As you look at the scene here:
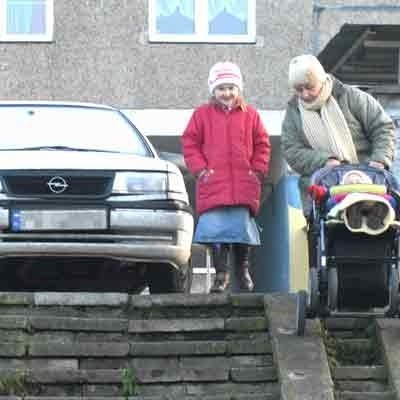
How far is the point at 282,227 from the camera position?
20047 mm

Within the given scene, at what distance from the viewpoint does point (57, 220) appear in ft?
36.3

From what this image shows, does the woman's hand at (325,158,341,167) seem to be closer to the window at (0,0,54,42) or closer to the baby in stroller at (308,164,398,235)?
the baby in stroller at (308,164,398,235)

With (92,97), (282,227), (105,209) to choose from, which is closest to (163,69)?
(92,97)

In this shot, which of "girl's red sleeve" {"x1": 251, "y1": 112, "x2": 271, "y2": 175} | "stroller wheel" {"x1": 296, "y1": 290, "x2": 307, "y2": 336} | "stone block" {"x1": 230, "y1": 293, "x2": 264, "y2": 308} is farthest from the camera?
"girl's red sleeve" {"x1": 251, "y1": 112, "x2": 271, "y2": 175}

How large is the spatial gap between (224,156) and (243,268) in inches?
33.1

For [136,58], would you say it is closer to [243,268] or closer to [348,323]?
[243,268]

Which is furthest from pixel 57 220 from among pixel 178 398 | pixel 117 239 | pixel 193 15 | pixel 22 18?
pixel 22 18

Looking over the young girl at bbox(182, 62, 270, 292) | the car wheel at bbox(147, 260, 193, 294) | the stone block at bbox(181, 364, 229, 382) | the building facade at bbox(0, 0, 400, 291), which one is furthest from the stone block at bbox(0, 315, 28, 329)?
the building facade at bbox(0, 0, 400, 291)

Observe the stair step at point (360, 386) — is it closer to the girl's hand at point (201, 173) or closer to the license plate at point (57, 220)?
the license plate at point (57, 220)

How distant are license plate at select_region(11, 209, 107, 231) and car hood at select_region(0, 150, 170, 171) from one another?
0.35 meters

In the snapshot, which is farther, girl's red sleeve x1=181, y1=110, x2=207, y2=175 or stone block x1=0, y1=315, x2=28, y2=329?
girl's red sleeve x1=181, y1=110, x2=207, y2=175

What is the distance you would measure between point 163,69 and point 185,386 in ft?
42.1

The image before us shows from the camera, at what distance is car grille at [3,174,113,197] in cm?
1120

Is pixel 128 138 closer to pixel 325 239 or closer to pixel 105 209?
pixel 105 209
